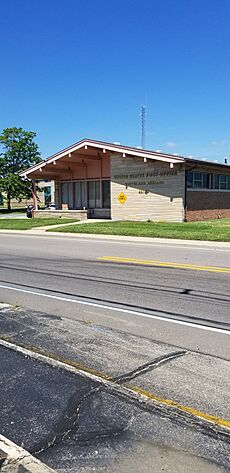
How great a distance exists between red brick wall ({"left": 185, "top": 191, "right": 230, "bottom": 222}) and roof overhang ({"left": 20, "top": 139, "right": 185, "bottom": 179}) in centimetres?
278

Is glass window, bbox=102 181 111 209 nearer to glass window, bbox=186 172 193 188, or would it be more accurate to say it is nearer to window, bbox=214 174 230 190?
glass window, bbox=186 172 193 188

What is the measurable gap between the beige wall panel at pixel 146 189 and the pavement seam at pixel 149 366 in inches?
776

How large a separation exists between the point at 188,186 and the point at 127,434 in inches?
872

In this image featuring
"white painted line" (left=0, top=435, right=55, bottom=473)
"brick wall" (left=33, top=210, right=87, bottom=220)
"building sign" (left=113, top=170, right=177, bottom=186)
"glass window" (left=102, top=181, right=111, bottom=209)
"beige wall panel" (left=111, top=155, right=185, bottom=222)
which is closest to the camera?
"white painted line" (left=0, top=435, right=55, bottom=473)

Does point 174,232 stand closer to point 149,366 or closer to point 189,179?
point 189,179

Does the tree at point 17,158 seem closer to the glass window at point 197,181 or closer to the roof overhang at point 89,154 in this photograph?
the roof overhang at point 89,154

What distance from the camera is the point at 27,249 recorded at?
582 inches

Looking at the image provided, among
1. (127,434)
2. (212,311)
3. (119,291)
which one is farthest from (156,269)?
(127,434)

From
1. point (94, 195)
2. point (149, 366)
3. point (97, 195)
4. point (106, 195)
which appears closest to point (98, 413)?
point (149, 366)

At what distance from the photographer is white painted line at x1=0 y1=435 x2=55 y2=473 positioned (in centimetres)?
265

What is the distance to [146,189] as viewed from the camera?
25.6m

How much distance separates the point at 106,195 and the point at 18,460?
28.2m

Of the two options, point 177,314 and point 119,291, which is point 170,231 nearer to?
point 119,291

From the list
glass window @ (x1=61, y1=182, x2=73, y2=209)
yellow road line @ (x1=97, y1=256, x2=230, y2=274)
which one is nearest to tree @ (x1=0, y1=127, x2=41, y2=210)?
glass window @ (x1=61, y1=182, x2=73, y2=209)
